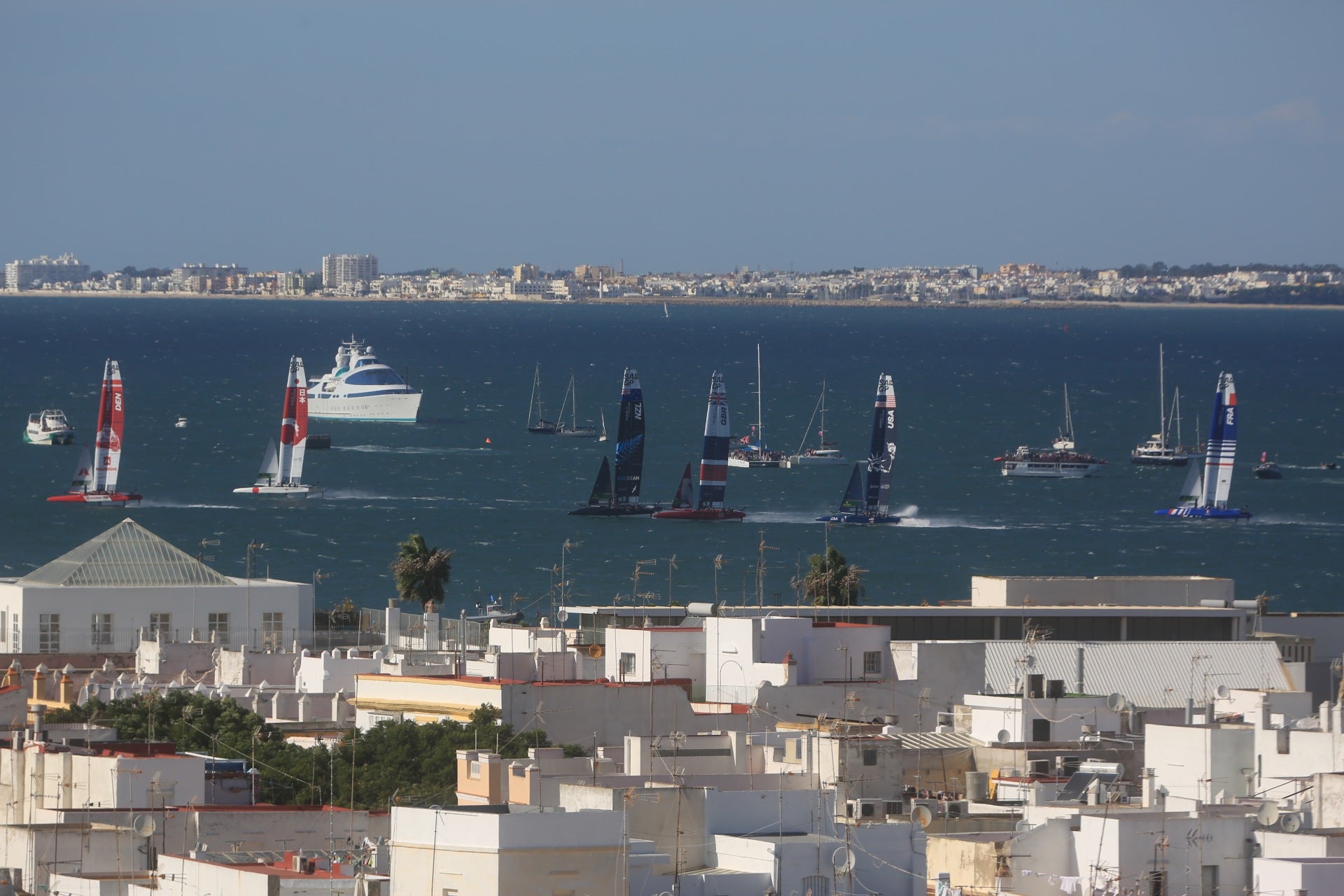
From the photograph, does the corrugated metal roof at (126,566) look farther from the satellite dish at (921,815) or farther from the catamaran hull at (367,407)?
the catamaran hull at (367,407)

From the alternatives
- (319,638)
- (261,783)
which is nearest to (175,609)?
(319,638)

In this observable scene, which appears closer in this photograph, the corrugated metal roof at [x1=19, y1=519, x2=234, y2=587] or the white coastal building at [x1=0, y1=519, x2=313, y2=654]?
the white coastal building at [x1=0, y1=519, x2=313, y2=654]

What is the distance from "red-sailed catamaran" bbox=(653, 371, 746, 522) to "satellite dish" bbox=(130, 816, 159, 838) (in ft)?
317

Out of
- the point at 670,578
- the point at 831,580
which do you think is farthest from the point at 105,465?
the point at 831,580

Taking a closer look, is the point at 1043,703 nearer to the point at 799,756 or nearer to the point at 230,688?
the point at 799,756

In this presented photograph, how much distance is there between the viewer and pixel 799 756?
Answer: 29.5 meters

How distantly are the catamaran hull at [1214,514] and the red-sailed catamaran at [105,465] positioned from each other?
1806 inches

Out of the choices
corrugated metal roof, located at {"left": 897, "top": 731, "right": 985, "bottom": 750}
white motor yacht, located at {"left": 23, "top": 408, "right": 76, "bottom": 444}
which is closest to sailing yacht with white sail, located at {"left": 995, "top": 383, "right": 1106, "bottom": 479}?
white motor yacht, located at {"left": 23, "top": 408, "right": 76, "bottom": 444}

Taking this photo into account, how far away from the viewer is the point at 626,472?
420ft

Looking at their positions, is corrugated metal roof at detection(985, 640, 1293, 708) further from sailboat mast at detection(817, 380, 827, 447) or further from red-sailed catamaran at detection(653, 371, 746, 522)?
sailboat mast at detection(817, 380, 827, 447)

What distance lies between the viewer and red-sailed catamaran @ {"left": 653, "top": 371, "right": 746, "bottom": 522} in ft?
397

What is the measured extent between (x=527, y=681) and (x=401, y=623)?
17543 mm

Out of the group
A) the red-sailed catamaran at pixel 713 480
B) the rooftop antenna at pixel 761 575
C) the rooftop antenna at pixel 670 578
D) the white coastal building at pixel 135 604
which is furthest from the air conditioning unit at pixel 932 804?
the red-sailed catamaran at pixel 713 480

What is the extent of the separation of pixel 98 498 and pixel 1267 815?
106 m
